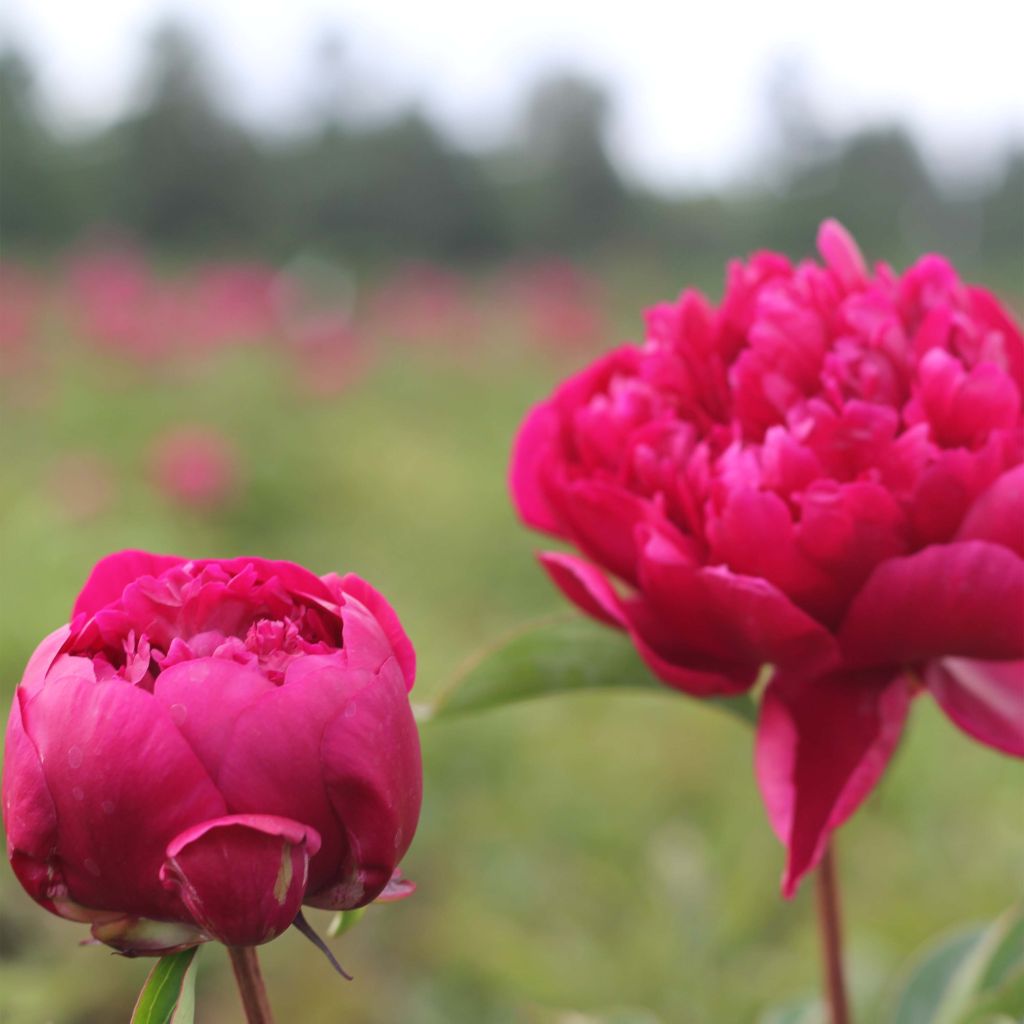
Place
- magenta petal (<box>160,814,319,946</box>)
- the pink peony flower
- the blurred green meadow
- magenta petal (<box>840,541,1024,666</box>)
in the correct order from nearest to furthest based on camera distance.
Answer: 1. magenta petal (<box>160,814,319,946</box>)
2. magenta petal (<box>840,541,1024,666</box>)
3. the blurred green meadow
4. the pink peony flower

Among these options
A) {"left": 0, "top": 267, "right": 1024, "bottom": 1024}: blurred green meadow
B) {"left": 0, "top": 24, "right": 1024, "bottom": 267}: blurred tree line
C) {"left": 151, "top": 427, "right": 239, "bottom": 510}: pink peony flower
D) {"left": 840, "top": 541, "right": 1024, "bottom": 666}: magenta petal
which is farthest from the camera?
{"left": 0, "top": 24, "right": 1024, "bottom": 267}: blurred tree line

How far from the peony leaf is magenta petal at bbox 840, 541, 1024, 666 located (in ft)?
0.40

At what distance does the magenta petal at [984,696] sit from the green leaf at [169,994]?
9.6 inches

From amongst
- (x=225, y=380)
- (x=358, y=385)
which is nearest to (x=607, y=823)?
(x=225, y=380)

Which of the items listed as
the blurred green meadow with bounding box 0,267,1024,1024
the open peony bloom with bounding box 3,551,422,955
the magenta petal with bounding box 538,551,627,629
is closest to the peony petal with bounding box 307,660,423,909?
the open peony bloom with bounding box 3,551,422,955

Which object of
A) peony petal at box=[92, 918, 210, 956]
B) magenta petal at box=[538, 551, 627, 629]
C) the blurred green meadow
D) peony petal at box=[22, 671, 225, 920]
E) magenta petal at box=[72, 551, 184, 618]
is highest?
magenta petal at box=[72, 551, 184, 618]

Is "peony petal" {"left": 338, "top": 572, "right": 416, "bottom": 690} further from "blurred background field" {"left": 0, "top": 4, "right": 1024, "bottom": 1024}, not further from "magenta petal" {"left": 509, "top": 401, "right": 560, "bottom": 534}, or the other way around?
"blurred background field" {"left": 0, "top": 4, "right": 1024, "bottom": 1024}

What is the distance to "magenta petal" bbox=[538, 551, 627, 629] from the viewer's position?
1.28 ft

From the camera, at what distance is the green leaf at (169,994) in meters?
0.26

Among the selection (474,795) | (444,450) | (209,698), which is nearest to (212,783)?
(209,698)

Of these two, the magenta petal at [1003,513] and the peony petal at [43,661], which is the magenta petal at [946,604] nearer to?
the magenta petal at [1003,513]

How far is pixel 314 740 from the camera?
0.86 feet

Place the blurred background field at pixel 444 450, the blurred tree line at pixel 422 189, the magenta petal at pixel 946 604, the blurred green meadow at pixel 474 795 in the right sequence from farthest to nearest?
the blurred tree line at pixel 422 189 → the blurred background field at pixel 444 450 → the blurred green meadow at pixel 474 795 → the magenta petal at pixel 946 604

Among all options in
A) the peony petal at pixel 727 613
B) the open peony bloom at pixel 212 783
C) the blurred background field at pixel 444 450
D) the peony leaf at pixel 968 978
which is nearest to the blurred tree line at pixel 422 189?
the blurred background field at pixel 444 450
